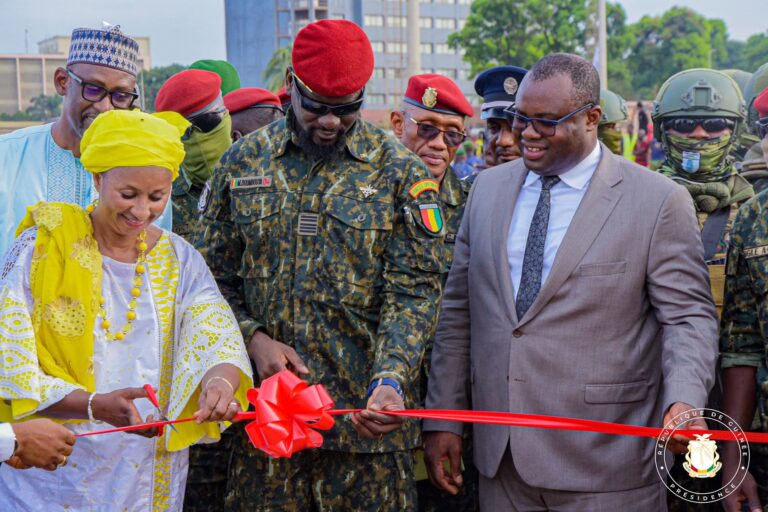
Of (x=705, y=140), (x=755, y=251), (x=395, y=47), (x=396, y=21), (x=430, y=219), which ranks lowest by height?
(x=755, y=251)

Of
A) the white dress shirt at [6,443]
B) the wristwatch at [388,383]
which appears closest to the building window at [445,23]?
the wristwatch at [388,383]

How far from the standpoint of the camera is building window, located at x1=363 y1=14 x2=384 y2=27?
105125 mm

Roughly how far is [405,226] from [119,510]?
1620 mm

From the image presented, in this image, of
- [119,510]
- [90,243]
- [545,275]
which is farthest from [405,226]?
[119,510]

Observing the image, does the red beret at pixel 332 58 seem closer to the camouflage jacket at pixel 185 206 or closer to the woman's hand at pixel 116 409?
the woman's hand at pixel 116 409

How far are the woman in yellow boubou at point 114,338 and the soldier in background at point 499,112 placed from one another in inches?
103

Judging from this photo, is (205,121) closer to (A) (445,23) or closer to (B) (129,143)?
(B) (129,143)

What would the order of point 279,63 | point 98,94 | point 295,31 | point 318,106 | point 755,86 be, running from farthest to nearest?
point 295,31
point 279,63
point 755,86
point 98,94
point 318,106

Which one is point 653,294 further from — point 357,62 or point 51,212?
point 51,212

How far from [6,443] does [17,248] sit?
29.0 inches

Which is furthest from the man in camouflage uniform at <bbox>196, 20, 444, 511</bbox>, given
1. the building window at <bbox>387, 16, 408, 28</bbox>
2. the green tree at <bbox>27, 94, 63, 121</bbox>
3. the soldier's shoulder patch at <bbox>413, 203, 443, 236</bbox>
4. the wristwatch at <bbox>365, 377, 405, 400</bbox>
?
the building window at <bbox>387, 16, 408, 28</bbox>

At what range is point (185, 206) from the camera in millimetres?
6004

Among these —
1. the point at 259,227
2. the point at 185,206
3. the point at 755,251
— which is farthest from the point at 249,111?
the point at 755,251

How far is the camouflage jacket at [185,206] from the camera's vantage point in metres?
5.95
